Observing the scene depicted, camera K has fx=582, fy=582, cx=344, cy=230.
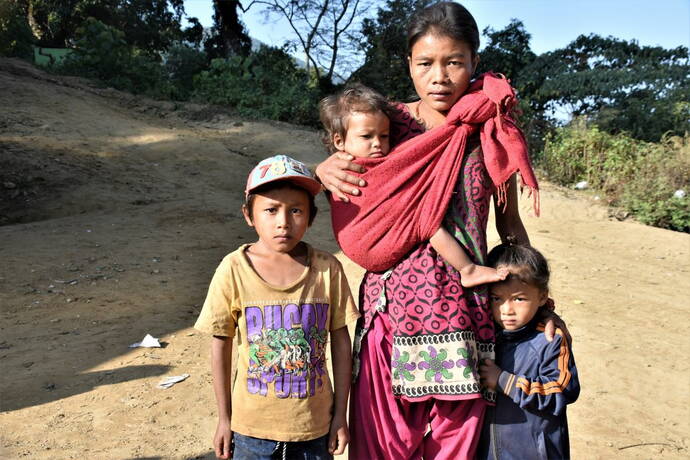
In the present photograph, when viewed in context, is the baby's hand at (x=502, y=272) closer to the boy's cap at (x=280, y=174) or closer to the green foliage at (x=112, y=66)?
the boy's cap at (x=280, y=174)

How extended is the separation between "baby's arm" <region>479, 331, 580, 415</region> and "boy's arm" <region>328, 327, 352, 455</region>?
1.31 feet

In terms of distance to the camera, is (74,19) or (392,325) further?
(74,19)

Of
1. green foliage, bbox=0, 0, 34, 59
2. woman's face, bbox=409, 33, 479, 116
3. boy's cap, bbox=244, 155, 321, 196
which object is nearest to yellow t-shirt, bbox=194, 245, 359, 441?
boy's cap, bbox=244, 155, 321, 196

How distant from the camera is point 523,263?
166 cm

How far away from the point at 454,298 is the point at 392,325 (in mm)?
204

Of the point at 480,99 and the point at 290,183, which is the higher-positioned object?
the point at 480,99

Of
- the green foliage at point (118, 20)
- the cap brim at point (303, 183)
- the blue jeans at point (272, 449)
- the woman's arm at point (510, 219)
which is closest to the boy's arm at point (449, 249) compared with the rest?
the woman's arm at point (510, 219)

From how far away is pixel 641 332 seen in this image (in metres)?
4.59

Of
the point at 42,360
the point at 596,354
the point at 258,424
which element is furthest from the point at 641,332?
the point at 42,360

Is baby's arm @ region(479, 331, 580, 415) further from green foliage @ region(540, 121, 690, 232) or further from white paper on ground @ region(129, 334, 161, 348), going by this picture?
green foliage @ region(540, 121, 690, 232)

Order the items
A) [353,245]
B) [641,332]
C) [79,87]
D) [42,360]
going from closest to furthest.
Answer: [353,245], [42,360], [641,332], [79,87]

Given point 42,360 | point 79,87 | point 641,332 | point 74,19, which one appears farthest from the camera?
point 74,19

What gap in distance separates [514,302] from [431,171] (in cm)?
45

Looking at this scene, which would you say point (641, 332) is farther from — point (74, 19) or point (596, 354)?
point (74, 19)
